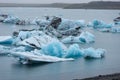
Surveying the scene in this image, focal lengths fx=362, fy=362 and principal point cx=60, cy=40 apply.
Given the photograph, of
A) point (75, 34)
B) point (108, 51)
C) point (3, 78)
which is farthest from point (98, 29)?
point (3, 78)

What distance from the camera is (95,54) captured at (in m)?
14.9

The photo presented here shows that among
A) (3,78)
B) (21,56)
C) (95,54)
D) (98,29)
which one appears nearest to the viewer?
(3,78)

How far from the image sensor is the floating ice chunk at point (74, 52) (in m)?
14.6

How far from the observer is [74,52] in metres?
14.9

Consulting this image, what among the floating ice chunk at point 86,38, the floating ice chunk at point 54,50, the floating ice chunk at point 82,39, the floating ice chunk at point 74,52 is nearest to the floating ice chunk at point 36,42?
the floating ice chunk at point 54,50

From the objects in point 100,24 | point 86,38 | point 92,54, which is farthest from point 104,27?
point 92,54

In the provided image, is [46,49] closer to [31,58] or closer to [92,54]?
[31,58]

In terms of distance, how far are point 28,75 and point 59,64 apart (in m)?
1.92

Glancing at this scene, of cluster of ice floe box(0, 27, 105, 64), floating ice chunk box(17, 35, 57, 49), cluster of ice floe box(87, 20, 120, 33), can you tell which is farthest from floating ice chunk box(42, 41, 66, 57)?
cluster of ice floe box(87, 20, 120, 33)

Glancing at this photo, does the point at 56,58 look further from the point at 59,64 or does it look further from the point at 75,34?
the point at 75,34

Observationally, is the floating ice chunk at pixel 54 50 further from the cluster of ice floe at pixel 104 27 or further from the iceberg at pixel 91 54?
the cluster of ice floe at pixel 104 27

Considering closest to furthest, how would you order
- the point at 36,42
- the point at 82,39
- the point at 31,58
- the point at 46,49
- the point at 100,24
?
the point at 31,58 < the point at 46,49 < the point at 36,42 < the point at 82,39 < the point at 100,24

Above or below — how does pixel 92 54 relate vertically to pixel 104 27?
above

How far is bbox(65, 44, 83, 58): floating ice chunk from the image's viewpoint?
48.1 ft
